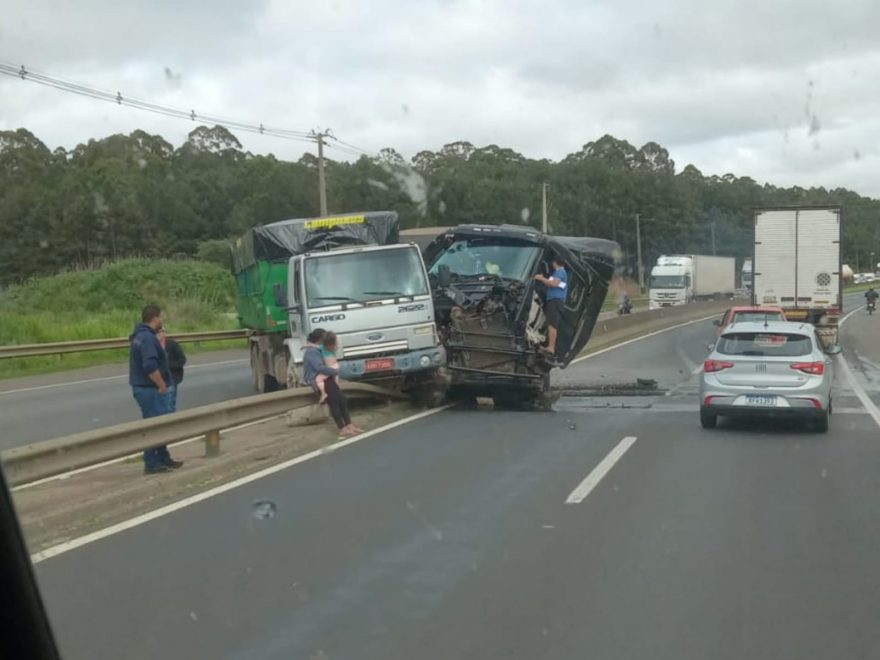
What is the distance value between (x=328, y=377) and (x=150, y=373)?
3286 mm

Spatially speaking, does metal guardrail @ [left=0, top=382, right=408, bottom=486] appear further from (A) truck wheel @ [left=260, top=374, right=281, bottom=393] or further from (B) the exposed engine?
(A) truck wheel @ [left=260, top=374, right=281, bottom=393]

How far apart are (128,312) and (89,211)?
1955cm

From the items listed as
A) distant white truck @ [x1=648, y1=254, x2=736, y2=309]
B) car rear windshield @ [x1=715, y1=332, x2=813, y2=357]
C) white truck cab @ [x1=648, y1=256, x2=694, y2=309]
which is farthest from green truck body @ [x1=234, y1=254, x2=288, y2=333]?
white truck cab @ [x1=648, y1=256, x2=694, y2=309]

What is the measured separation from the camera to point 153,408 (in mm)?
11922

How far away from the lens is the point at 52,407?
19938 mm

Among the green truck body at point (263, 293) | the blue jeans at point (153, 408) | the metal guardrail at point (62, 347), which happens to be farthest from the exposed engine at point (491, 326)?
the metal guardrail at point (62, 347)

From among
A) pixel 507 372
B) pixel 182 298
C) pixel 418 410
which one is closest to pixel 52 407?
pixel 418 410

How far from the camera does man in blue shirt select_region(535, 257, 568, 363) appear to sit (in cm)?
1808

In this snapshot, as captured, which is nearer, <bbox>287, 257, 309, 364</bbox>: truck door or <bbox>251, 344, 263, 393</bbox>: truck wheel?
<bbox>287, 257, 309, 364</bbox>: truck door

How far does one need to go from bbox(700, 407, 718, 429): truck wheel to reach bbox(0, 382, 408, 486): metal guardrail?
17.9ft

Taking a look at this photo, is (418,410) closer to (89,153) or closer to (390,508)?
(390,508)

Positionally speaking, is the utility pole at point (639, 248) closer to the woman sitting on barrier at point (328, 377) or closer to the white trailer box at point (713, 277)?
the white trailer box at point (713, 277)

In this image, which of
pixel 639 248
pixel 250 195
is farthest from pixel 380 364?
pixel 639 248

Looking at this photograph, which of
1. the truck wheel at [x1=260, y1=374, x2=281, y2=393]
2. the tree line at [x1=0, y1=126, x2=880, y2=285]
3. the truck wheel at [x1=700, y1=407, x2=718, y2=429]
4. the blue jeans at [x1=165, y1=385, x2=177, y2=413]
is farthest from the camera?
the tree line at [x1=0, y1=126, x2=880, y2=285]
